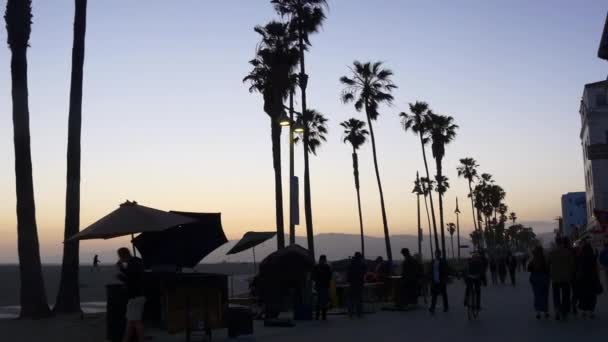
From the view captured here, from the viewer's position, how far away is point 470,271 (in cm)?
1797

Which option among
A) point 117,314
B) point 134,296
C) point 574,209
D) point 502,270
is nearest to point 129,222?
point 117,314

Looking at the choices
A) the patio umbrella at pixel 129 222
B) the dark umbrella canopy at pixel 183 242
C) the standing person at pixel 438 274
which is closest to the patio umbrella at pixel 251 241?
the dark umbrella canopy at pixel 183 242

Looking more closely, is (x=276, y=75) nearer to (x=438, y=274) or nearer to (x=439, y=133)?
(x=438, y=274)

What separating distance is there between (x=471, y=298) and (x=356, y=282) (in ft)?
9.98

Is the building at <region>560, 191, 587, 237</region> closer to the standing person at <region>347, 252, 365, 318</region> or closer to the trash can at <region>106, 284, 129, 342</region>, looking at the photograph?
the standing person at <region>347, 252, 365, 318</region>

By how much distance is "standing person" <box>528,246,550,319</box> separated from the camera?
15695 millimetres

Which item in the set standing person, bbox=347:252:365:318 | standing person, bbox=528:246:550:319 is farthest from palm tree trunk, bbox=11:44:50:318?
standing person, bbox=528:246:550:319

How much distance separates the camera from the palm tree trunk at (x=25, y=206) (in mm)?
18094

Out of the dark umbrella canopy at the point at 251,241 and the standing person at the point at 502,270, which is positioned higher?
the dark umbrella canopy at the point at 251,241

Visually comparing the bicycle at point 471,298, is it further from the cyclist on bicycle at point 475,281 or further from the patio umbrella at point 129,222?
the patio umbrella at point 129,222

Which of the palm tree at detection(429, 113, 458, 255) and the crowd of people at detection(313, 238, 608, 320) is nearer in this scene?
the crowd of people at detection(313, 238, 608, 320)

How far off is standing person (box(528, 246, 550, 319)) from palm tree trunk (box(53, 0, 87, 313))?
11.3 metres

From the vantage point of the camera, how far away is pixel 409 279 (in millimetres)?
20266

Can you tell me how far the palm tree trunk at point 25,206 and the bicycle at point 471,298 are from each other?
10330mm
